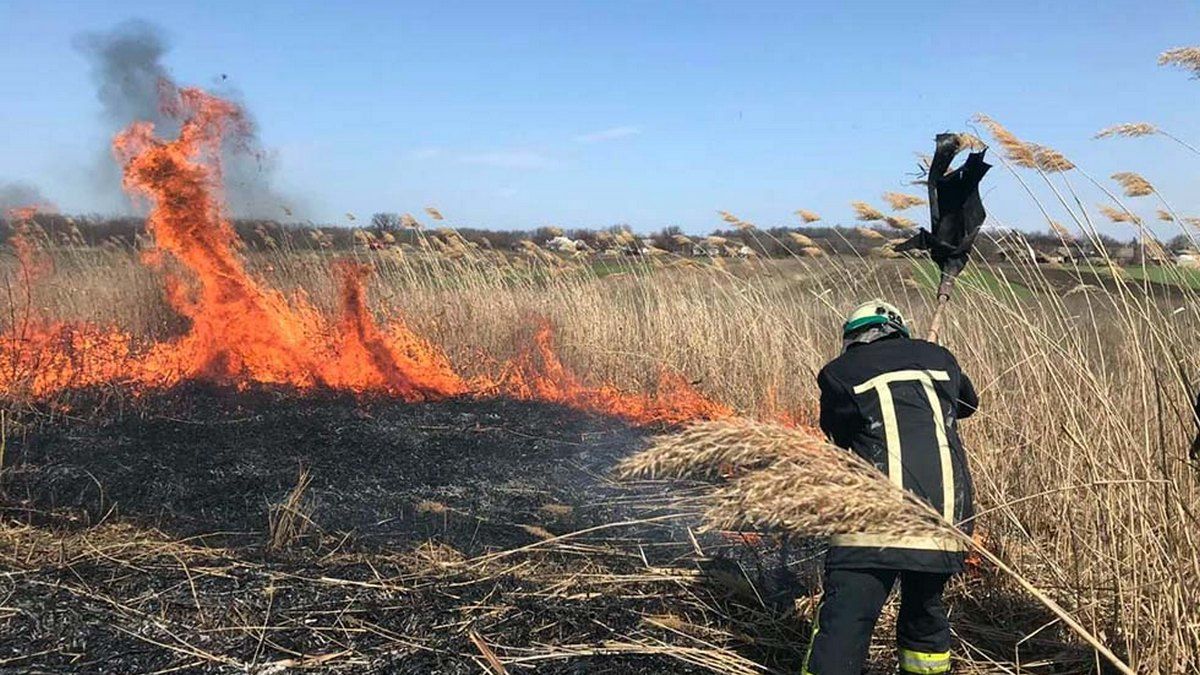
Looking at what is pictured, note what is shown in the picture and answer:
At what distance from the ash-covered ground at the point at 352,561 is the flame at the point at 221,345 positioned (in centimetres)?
113

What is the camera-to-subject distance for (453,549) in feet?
13.8

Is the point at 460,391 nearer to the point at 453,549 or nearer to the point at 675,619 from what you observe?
the point at 453,549

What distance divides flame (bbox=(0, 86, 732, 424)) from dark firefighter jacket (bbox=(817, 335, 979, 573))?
449 centimetres

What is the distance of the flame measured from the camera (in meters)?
7.52

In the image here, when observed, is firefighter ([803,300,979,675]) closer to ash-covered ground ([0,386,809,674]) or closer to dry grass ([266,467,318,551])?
ash-covered ground ([0,386,809,674])

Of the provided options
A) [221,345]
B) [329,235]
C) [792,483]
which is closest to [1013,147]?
[792,483]

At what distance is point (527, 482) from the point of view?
5.62 m

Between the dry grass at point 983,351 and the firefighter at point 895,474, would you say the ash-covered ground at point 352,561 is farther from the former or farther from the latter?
the dry grass at point 983,351

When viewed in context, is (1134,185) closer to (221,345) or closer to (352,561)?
(352,561)

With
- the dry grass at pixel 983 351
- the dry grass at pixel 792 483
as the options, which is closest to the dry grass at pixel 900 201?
the dry grass at pixel 983 351

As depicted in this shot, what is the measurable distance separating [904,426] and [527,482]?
3.39 metres

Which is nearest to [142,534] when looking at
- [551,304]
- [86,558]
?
[86,558]

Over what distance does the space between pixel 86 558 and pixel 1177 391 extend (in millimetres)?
4884

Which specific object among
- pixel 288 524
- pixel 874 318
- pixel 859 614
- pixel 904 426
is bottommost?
pixel 288 524
